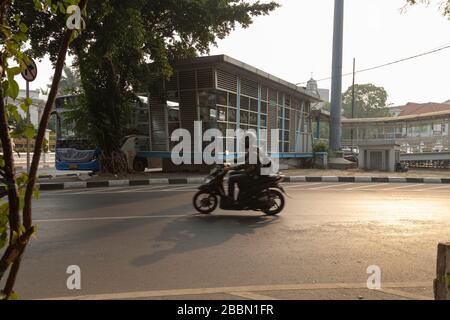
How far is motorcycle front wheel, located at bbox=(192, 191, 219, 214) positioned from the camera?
7.32 m

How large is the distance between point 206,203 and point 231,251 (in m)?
2.68

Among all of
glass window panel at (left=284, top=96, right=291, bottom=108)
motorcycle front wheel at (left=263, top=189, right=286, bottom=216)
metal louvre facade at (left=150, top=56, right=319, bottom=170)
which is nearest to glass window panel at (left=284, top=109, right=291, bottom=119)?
glass window panel at (left=284, top=96, right=291, bottom=108)

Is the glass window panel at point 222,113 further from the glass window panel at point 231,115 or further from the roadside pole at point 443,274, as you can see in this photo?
the roadside pole at point 443,274

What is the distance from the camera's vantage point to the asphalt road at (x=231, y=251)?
3420mm

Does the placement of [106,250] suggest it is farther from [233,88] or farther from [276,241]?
[233,88]

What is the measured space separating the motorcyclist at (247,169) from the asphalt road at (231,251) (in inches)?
25.4

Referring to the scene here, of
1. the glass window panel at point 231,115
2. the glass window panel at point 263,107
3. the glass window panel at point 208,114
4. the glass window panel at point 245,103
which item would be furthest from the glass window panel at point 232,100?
the glass window panel at point 263,107

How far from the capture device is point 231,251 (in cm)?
473

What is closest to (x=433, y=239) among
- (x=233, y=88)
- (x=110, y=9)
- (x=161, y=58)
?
(x=110, y=9)

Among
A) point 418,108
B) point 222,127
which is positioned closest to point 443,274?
point 222,127
